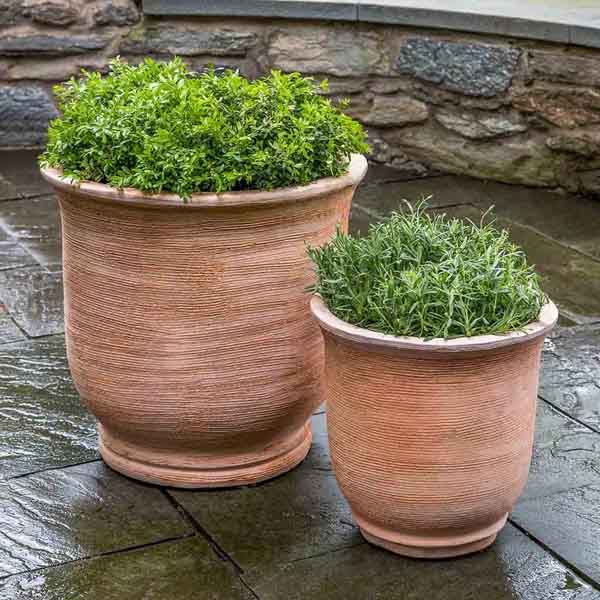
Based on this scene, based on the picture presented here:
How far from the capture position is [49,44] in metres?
6.28

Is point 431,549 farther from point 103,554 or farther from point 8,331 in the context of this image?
point 8,331

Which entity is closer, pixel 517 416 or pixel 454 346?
pixel 454 346

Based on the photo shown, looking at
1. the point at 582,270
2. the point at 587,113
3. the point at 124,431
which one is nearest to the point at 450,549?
the point at 124,431

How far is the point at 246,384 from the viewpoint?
10.4 feet

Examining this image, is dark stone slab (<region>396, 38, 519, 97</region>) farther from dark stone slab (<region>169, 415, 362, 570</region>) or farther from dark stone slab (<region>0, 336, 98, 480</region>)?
dark stone slab (<region>169, 415, 362, 570</region>)

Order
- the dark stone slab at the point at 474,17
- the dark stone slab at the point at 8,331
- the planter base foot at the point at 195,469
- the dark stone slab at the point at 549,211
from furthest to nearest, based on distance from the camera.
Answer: the dark stone slab at the point at 474,17 < the dark stone slab at the point at 549,211 < the dark stone slab at the point at 8,331 < the planter base foot at the point at 195,469

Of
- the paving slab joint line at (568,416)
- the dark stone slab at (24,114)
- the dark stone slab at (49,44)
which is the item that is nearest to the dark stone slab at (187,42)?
the dark stone slab at (49,44)

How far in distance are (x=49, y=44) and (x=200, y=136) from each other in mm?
3565

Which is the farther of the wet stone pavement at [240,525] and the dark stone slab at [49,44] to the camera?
the dark stone slab at [49,44]

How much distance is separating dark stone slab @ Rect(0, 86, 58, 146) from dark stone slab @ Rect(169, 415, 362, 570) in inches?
141

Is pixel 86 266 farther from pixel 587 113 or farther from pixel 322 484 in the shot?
pixel 587 113

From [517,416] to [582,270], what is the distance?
2.28 metres

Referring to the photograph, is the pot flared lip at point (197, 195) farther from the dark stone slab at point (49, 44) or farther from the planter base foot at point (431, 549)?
the dark stone slab at point (49, 44)

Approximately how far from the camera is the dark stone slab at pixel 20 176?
5.87 m
